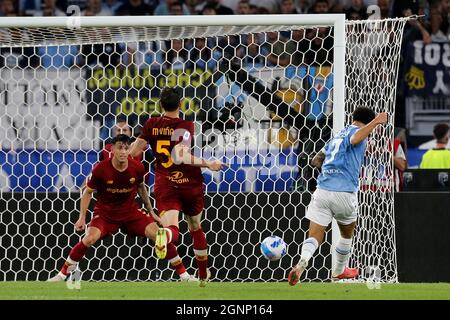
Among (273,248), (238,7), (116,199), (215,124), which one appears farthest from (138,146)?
(238,7)

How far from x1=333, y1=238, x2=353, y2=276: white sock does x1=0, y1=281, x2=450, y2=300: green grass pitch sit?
15 centimetres

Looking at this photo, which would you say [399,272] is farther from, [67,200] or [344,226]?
[67,200]

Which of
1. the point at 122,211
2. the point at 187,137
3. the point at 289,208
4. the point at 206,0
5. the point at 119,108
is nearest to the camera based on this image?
the point at 187,137

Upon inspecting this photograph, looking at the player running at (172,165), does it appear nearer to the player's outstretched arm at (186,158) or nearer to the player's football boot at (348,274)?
the player's outstretched arm at (186,158)

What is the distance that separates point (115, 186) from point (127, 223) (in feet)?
1.21

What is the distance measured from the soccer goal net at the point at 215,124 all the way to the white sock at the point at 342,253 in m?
1.47

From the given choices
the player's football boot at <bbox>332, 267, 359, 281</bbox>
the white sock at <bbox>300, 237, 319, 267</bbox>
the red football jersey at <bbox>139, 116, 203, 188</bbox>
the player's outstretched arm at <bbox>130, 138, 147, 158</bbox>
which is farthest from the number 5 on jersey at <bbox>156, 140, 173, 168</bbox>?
the player's football boot at <bbox>332, 267, 359, 281</bbox>

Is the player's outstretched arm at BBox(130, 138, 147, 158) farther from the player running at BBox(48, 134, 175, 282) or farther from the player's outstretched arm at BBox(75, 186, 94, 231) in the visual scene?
the player's outstretched arm at BBox(75, 186, 94, 231)

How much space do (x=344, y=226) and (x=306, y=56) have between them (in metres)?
3.15

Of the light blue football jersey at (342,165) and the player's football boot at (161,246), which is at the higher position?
the light blue football jersey at (342,165)

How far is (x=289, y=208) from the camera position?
1310 centimetres

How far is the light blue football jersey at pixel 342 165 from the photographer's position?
424 inches

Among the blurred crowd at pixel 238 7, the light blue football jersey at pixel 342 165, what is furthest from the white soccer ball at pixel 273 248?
the blurred crowd at pixel 238 7

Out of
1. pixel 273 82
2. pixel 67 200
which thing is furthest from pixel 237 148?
pixel 67 200
